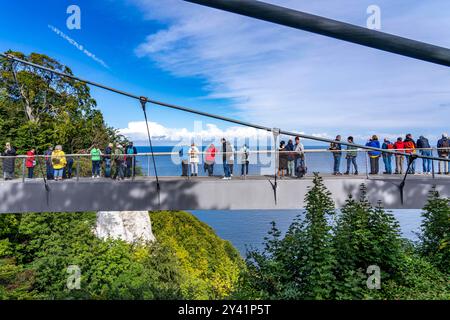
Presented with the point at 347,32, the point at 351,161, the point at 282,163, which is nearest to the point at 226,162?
the point at 282,163

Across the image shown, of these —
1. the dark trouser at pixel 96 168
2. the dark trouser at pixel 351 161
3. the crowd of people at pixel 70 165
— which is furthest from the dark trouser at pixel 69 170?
the dark trouser at pixel 351 161

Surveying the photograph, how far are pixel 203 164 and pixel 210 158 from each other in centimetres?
33

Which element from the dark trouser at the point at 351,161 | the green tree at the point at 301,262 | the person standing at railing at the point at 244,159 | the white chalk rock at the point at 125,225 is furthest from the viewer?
the white chalk rock at the point at 125,225

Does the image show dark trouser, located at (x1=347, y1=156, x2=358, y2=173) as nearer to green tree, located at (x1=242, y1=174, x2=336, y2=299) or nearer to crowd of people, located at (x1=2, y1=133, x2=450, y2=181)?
crowd of people, located at (x1=2, y1=133, x2=450, y2=181)

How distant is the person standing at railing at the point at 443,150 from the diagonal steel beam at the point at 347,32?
13.0 meters

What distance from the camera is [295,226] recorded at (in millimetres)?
9891

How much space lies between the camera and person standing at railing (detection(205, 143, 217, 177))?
1289 centimetres

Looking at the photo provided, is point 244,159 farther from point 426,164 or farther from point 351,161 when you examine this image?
point 426,164

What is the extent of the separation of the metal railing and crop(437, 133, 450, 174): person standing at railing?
34 millimetres

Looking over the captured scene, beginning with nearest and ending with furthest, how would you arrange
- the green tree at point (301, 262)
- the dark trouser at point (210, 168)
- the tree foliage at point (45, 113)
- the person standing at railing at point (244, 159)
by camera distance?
the green tree at point (301, 262) < the person standing at railing at point (244, 159) < the dark trouser at point (210, 168) < the tree foliage at point (45, 113)

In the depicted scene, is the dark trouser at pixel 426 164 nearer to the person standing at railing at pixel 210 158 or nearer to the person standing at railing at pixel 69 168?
the person standing at railing at pixel 210 158

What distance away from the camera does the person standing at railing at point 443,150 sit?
12.7 metres
